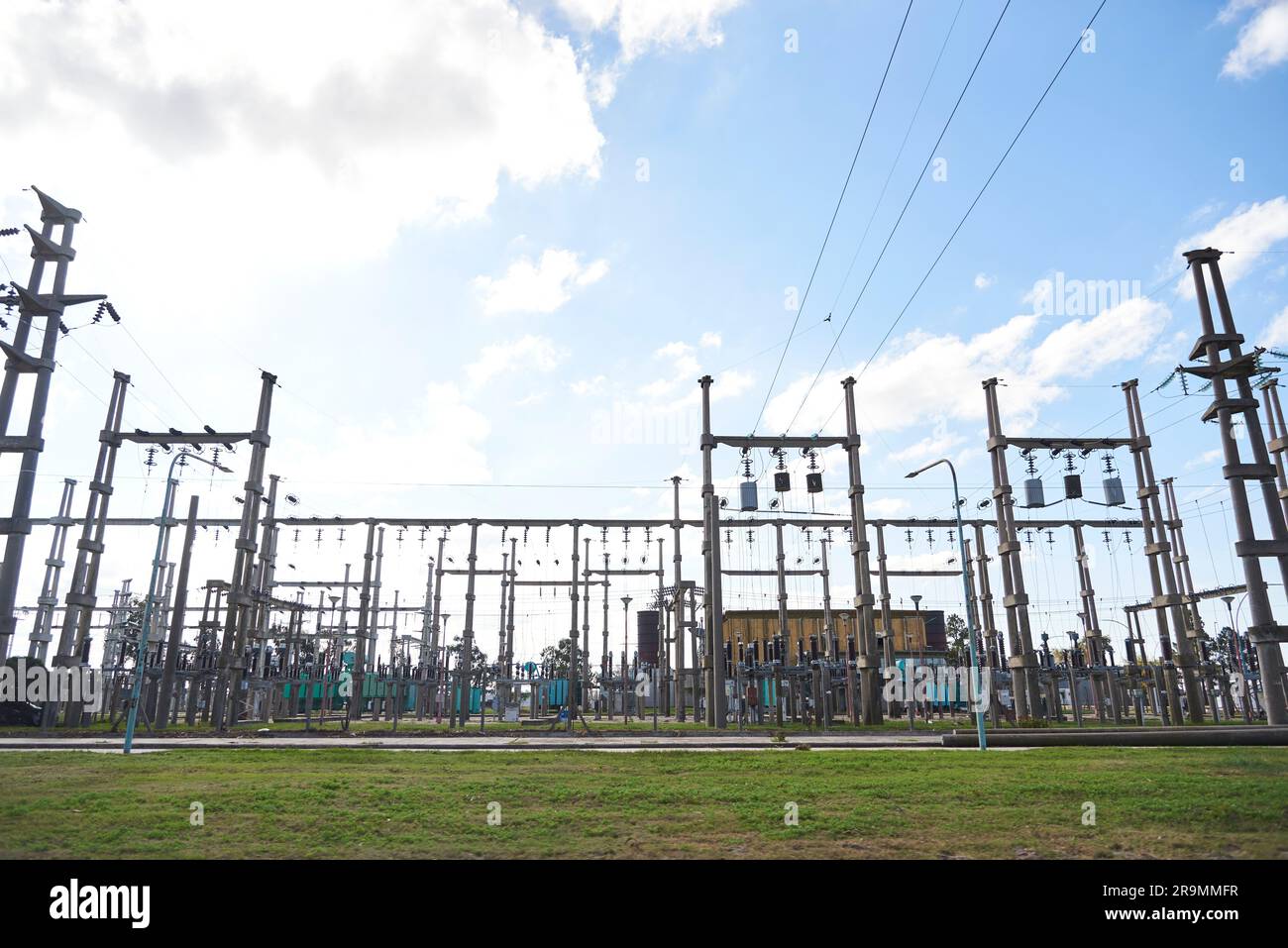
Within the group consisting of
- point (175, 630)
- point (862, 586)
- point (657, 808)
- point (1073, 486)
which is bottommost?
point (657, 808)

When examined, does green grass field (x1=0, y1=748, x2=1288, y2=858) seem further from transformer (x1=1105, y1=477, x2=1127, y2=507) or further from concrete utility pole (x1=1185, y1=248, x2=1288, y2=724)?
transformer (x1=1105, y1=477, x2=1127, y2=507)

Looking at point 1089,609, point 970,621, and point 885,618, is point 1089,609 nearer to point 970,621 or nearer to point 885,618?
point 885,618

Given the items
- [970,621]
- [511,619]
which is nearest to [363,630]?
[511,619]

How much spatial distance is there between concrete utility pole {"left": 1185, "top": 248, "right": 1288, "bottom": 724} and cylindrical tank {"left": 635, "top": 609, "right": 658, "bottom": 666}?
49513mm

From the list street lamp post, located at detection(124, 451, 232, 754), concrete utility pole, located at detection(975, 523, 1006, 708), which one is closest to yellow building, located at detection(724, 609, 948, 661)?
concrete utility pole, located at detection(975, 523, 1006, 708)

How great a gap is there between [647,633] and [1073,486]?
1691 inches

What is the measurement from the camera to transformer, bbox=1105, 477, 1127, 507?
35.8 metres

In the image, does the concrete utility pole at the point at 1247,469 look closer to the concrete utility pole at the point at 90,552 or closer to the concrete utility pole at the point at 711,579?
the concrete utility pole at the point at 711,579

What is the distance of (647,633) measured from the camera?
71.4m

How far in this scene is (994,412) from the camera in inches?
1367
